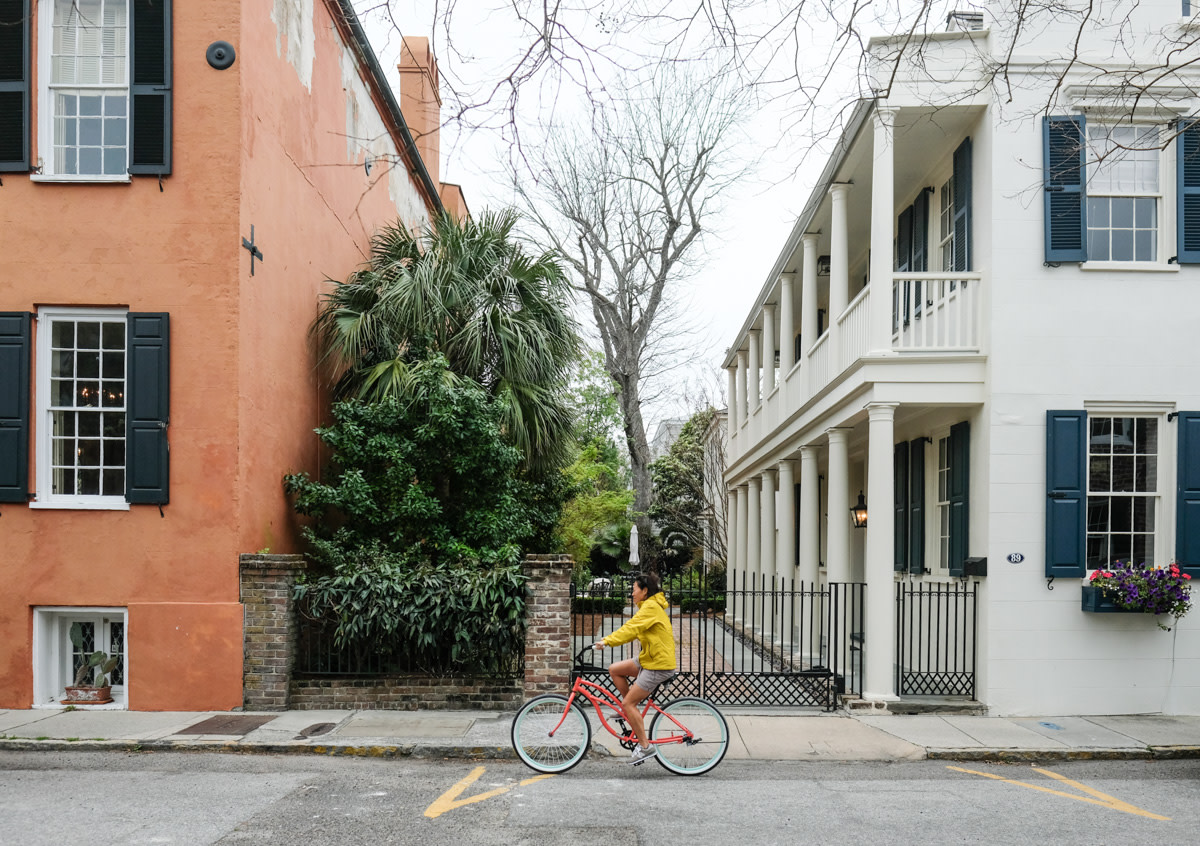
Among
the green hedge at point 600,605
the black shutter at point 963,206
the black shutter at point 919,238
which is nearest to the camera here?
the black shutter at point 963,206

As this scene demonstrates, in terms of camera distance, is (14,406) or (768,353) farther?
(768,353)

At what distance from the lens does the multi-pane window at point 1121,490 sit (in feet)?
38.2

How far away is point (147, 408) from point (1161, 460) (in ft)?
36.2

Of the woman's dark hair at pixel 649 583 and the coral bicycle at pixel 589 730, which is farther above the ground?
the woman's dark hair at pixel 649 583

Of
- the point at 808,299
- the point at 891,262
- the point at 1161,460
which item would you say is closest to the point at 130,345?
the point at 891,262

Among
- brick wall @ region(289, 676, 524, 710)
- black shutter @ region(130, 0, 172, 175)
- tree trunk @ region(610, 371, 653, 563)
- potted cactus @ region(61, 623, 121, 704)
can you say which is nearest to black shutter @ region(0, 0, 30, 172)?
black shutter @ region(130, 0, 172, 175)

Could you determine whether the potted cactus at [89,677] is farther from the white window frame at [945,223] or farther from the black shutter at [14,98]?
the white window frame at [945,223]

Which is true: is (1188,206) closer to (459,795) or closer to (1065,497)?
(1065,497)

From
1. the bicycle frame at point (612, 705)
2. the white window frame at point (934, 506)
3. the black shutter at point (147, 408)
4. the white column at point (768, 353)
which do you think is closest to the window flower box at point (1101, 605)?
the white window frame at point (934, 506)

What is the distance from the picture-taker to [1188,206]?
38.1ft

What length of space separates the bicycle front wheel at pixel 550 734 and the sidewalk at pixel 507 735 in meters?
0.98

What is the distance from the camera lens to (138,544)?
11.0 metres

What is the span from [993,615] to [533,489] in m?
6.47

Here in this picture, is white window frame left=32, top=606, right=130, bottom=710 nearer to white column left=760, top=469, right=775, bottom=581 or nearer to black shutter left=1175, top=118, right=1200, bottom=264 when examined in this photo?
black shutter left=1175, top=118, right=1200, bottom=264
